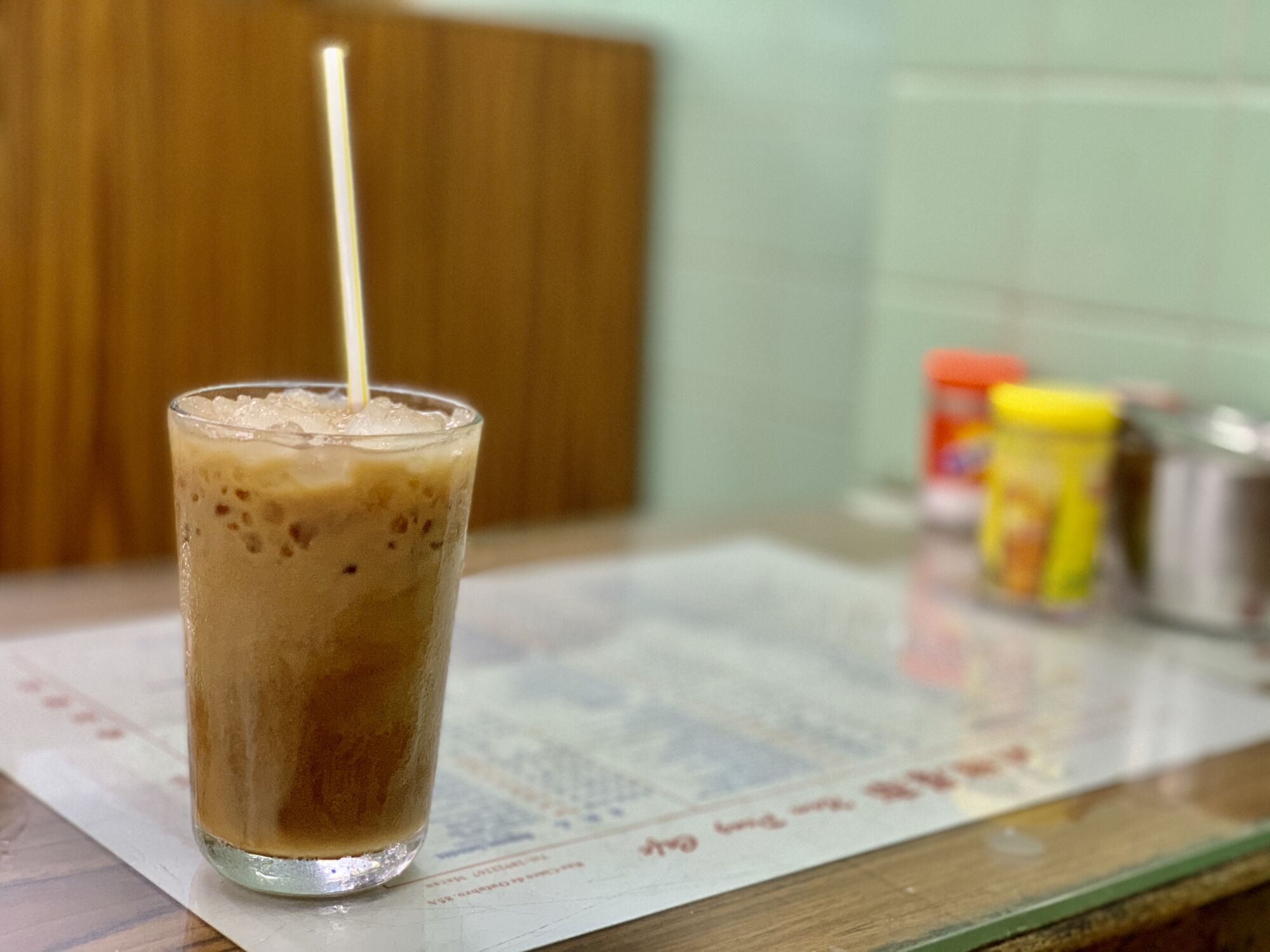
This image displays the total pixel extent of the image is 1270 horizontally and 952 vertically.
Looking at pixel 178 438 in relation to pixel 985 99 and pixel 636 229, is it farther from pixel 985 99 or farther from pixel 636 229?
pixel 636 229

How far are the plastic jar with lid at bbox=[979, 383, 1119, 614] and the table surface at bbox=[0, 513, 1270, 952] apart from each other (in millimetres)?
270

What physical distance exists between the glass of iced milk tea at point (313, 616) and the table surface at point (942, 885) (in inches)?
2.1

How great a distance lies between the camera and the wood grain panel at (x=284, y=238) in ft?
5.90

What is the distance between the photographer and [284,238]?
1973 millimetres

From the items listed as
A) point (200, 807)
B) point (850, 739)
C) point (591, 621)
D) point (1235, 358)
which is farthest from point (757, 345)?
point (200, 807)

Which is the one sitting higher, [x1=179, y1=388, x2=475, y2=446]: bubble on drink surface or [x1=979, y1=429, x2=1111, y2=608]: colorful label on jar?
[x1=179, y1=388, x2=475, y2=446]: bubble on drink surface

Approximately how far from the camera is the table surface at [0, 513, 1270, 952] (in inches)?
25.0

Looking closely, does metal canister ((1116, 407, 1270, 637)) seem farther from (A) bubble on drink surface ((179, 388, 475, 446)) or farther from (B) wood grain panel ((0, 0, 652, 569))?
(B) wood grain panel ((0, 0, 652, 569))

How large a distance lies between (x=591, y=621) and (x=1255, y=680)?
0.47 m

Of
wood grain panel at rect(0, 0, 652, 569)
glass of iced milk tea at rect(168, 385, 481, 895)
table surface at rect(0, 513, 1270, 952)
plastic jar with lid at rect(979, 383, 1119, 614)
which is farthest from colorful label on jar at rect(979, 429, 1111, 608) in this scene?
wood grain panel at rect(0, 0, 652, 569)

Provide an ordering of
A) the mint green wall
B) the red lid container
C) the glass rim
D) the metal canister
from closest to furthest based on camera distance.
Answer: the glass rim
the metal canister
the mint green wall
the red lid container

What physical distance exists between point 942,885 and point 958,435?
0.70 metres

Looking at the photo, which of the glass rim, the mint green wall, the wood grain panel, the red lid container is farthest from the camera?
the wood grain panel

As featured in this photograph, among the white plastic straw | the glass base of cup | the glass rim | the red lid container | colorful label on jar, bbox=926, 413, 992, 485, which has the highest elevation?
the white plastic straw
